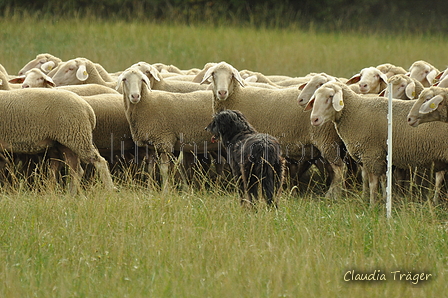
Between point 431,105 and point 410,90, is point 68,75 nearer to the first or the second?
point 410,90

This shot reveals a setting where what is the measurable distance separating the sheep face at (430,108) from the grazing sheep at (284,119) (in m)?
1.29

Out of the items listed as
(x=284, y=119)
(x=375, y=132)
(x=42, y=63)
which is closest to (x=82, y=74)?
(x=42, y=63)

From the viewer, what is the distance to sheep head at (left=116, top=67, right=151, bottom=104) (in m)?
7.25

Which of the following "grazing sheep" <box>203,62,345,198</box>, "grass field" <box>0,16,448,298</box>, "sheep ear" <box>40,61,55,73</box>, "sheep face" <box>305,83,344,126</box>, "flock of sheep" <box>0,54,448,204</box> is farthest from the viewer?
"sheep ear" <box>40,61,55,73</box>

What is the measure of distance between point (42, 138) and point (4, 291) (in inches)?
119

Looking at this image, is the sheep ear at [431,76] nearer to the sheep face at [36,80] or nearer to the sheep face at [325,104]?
the sheep face at [325,104]

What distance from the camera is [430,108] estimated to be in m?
5.70

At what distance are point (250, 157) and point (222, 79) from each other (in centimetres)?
242

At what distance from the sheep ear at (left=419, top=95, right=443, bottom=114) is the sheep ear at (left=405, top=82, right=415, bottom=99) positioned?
101 centimetres

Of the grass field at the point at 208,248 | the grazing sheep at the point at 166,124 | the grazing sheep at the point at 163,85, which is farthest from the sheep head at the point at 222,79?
the grass field at the point at 208,248

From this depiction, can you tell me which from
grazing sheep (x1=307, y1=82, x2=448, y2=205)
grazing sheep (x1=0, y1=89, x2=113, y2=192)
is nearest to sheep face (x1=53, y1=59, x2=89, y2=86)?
grazing sheep (x1=0, y1=89, x2=113, y2=192)

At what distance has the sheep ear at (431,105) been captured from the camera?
570 cm

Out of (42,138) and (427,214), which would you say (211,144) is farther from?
(427,214)

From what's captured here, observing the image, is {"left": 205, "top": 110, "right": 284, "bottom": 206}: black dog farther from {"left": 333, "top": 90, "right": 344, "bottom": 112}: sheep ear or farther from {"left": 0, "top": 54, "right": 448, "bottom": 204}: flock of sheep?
{"left": 333, "top": 90, "right": 344, "bottom": 112}: sheep ear
